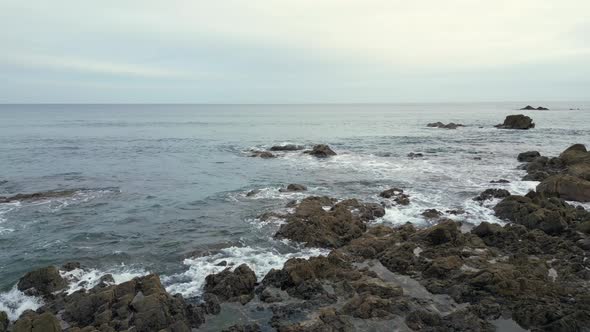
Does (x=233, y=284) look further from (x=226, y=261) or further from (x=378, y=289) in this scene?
(x=378, y=289)

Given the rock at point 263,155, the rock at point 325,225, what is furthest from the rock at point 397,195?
the rock at point 263,155

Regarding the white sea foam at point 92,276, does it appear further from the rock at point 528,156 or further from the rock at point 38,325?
the rock at point 528,156

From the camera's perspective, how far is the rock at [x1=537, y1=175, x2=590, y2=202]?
2509 centimetres

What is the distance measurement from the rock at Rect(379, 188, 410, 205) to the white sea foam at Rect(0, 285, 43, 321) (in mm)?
19874

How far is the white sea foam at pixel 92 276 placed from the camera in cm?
1553

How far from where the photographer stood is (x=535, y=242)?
18.4m

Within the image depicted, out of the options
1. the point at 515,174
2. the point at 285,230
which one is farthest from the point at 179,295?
the point at 515,174

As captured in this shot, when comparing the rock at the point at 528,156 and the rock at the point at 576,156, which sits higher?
the rock at the point at 576,156

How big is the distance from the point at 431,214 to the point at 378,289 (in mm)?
10284

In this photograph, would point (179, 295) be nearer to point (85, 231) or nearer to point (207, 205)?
point (85, 231)

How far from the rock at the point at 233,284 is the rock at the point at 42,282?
5641 millimetres

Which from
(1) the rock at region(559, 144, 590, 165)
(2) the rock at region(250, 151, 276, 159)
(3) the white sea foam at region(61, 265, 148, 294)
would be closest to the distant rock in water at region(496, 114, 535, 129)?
A: (1) the rock at region(559, 144, 590, 165)

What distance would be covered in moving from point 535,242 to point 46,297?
20255 mm

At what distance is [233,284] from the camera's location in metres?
14.6
